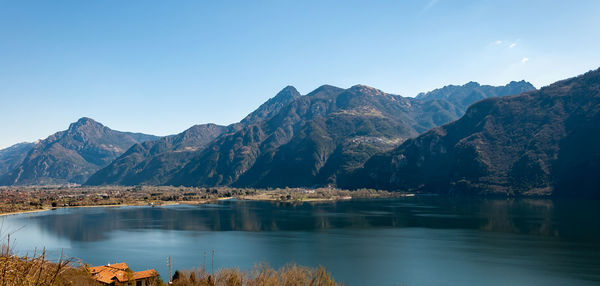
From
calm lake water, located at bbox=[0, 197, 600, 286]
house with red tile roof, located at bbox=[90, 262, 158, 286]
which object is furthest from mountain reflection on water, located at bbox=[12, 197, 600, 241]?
house with red tile roof, located at bbox=[90, 262, 158, 286]

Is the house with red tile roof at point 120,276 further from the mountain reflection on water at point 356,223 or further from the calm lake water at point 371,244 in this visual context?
the mountain reflection on water at point 356,223

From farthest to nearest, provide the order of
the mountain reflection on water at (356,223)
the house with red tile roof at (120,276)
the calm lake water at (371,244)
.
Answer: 1. the mountain reflection on water at (356,223)
2. the calm lake water at (371,244)
3. the house with red tile roof at (120,276)

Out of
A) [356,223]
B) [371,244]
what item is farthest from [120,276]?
[356,223]

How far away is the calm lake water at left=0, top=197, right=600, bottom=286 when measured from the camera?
6969 cm

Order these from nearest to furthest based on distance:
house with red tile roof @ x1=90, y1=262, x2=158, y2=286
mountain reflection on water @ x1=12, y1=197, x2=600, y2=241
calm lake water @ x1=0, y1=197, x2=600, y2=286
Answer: house with red tile roof @ x1=90, y1=262, x2=158, y2=286, calm lake water @ x1=0, y1=197, x2=600, y2=286, mountain reflection on water @ x1=12, y1=197, x2=600, y2=241

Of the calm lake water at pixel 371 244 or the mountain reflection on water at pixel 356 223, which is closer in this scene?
the calm lake water at pixel 371 244

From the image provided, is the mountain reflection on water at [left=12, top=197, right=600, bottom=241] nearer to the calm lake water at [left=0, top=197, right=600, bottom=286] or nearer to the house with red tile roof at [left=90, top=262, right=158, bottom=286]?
the calm lake water at [left=0, top=197, right=600, bottom=286]

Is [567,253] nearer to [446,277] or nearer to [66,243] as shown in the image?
[446,277]

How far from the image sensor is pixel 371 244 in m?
98.8

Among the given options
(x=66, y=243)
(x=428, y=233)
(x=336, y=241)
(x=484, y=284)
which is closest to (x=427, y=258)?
(x=484, y=284)

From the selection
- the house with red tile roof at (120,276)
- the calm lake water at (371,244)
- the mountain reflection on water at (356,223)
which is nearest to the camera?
the house with red tile roof at (120,276)

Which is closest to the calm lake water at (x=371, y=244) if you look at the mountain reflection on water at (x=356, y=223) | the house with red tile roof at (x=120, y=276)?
the mountain reflection on water at (x=356, y=223)

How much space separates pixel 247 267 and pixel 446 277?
32657 millimetres

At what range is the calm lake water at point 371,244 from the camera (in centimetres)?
6969
